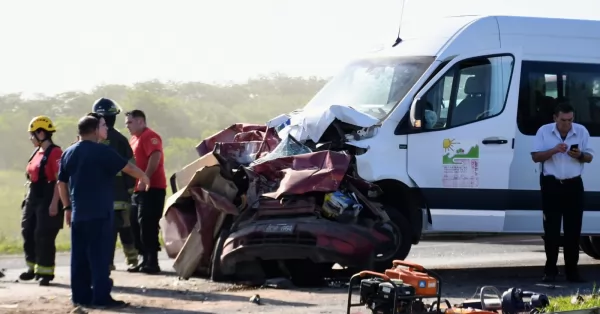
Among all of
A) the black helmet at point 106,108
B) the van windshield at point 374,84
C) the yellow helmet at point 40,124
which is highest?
the van windshield at point 374,84

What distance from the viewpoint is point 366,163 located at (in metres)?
11.9

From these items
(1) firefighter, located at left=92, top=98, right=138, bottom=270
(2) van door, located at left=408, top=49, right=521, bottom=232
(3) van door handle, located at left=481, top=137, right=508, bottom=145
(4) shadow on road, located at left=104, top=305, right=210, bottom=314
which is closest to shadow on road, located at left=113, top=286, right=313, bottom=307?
(4) shadow on road, located at left=104, top=305, right=210, bottom=314

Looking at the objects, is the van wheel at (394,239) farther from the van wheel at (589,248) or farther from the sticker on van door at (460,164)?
the van wheel at (589,248)

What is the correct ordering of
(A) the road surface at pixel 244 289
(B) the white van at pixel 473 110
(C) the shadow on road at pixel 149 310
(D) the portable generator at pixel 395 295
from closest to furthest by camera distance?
(D) the portable generator at pixel 395 295 < (C) the shadow on road at pixel 149 310 < (A) the road surface at pixel 244 289 < (B) the white van at pixel 473 110

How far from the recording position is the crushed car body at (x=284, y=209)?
37.4 ft

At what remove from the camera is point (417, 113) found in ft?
39.4

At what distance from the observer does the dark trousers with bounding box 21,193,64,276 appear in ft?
39.8

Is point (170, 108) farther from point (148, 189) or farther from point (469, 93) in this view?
point (469, 93)

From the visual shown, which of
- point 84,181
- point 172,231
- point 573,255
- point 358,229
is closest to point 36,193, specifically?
point 172,231

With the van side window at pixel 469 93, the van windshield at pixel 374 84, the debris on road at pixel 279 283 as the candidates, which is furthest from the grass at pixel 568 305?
the van windshield at pixel 374 84

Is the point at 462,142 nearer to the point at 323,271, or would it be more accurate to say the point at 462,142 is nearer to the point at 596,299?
the point at 323,271

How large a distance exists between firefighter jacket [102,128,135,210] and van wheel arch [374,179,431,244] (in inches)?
109

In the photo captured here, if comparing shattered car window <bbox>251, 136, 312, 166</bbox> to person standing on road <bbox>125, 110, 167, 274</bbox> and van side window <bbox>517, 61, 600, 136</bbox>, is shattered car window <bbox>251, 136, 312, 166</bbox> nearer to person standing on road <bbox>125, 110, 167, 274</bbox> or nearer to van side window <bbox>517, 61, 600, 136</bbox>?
person standing on road <bbox>125, 110, 167, 274</bbox>

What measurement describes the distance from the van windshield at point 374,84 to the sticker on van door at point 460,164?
Answer: 723 millimetres
